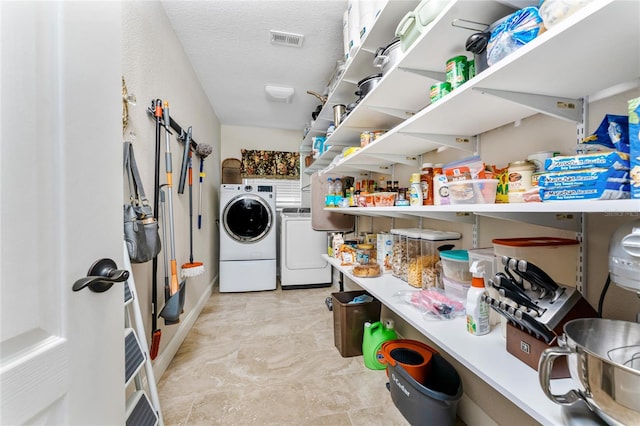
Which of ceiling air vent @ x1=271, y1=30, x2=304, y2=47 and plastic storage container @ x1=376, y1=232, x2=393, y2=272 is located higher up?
ceiling air vent @ x1=271, y1=30, x2=304, y2=47

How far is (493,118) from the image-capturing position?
1.03m

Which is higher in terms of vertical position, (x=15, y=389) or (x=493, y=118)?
(x=493, y=118)

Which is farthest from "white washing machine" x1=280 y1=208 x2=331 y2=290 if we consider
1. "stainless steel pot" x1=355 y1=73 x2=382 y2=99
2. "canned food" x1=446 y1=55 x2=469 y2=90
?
"canned food" x1=446 y1=55 x2=469 y2=90

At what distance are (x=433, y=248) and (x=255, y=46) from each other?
7.24 ft

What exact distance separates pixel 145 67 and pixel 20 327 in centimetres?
168

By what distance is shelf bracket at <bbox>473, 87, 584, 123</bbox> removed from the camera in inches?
30.1

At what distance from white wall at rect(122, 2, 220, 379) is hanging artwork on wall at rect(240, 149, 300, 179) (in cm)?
119

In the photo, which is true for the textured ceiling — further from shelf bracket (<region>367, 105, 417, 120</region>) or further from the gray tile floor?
the gray tile floor

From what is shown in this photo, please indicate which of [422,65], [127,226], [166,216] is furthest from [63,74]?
[166,216]

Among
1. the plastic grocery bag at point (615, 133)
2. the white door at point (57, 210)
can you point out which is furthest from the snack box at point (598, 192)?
the white door at point (57, 210)

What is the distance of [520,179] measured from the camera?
30.7 inches

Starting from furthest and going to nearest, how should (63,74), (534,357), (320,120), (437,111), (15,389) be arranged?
(320,120) → (437,111) → (534,357) → (63,74) → (15,389)

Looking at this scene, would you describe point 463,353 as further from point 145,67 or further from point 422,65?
point 145,67

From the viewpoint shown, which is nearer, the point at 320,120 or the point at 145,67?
the point at 145,67
